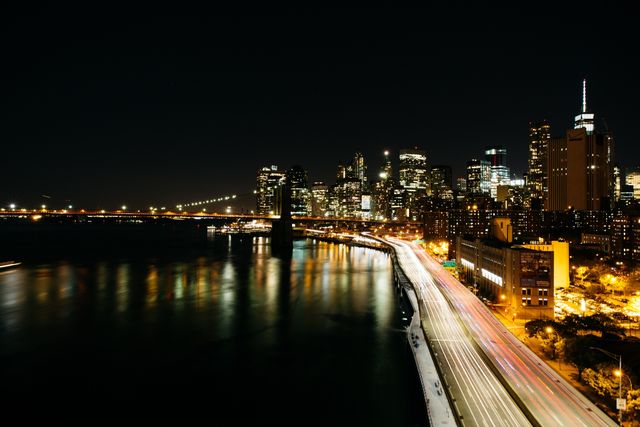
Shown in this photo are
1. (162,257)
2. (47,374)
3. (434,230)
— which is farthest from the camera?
(434,230)

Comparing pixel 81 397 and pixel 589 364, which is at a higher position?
pixel 589 364

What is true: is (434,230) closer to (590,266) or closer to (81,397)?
(590,266)

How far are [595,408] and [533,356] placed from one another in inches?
145

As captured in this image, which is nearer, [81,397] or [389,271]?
[81,397]

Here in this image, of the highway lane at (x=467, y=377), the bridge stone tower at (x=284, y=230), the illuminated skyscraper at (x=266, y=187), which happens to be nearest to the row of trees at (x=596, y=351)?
the highway lane at (x=467, y=377)

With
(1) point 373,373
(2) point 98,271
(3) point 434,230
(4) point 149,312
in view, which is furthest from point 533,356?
(3) point 434,230

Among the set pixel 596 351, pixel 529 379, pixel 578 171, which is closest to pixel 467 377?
pixel 529 379

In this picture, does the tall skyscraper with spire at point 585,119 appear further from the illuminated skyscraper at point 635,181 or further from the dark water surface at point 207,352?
the dark water surface at point 207,352

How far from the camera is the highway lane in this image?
11.3 metres

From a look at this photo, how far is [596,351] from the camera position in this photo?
14.4 meters

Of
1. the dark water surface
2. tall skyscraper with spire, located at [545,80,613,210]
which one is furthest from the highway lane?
tall skyscraper with spire, located at [545,80,613,210]

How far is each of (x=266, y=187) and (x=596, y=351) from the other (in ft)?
427

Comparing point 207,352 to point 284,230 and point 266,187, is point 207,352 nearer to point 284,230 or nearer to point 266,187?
point 284,230

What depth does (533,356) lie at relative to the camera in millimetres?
15148
